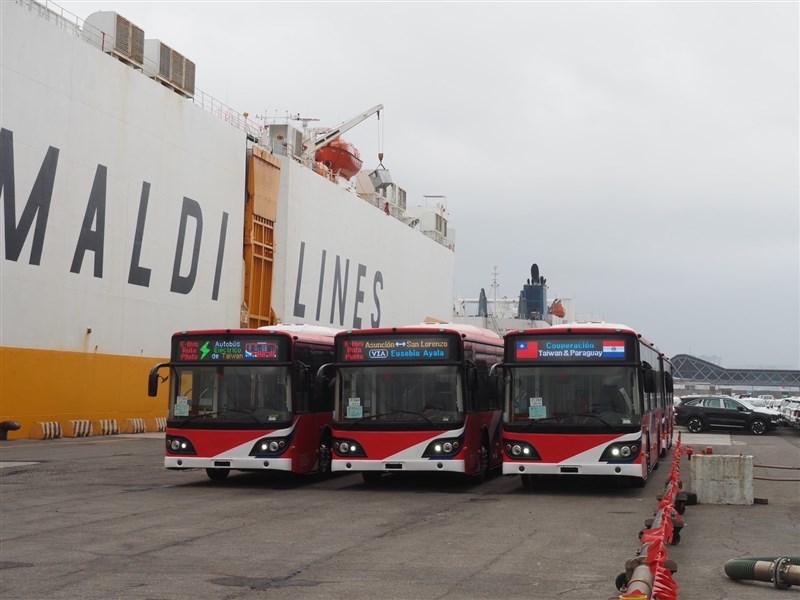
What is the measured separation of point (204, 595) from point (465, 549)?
10.9 feet

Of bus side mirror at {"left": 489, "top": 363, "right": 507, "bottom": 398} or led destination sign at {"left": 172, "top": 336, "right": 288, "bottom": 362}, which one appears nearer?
bus side mirror at {"left": 489, "top": 363, "right": 507, "bottom": 398}

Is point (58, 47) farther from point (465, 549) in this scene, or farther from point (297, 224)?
point (465, 549)

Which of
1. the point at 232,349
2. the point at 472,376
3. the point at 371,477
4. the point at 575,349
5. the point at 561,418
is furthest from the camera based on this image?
the point at 371,477

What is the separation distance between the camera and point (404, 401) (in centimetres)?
1705

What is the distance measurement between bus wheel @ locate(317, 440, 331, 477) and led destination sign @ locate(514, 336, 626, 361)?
417cm

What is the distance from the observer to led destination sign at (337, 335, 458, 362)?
17141 mm

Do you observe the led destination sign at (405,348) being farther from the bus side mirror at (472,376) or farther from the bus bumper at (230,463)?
the bus bumper at (230,463)

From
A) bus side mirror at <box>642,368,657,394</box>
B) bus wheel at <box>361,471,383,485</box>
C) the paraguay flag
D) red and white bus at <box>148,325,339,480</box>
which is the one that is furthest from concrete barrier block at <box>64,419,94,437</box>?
the paraguay flag

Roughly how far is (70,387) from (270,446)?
652 inches

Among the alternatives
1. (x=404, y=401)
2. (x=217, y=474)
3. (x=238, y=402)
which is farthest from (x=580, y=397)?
(x=217, y=474)

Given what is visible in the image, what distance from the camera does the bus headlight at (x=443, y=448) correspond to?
55.0 feet

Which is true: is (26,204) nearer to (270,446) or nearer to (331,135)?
(270,446)

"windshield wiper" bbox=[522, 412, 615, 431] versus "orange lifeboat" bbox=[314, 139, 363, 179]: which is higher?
"orange lifeboat" bbox=[314, 139, 363, 179]

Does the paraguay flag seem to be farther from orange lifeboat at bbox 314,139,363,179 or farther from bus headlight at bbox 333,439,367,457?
orange lifeboat at bbox 314,139,363,179
